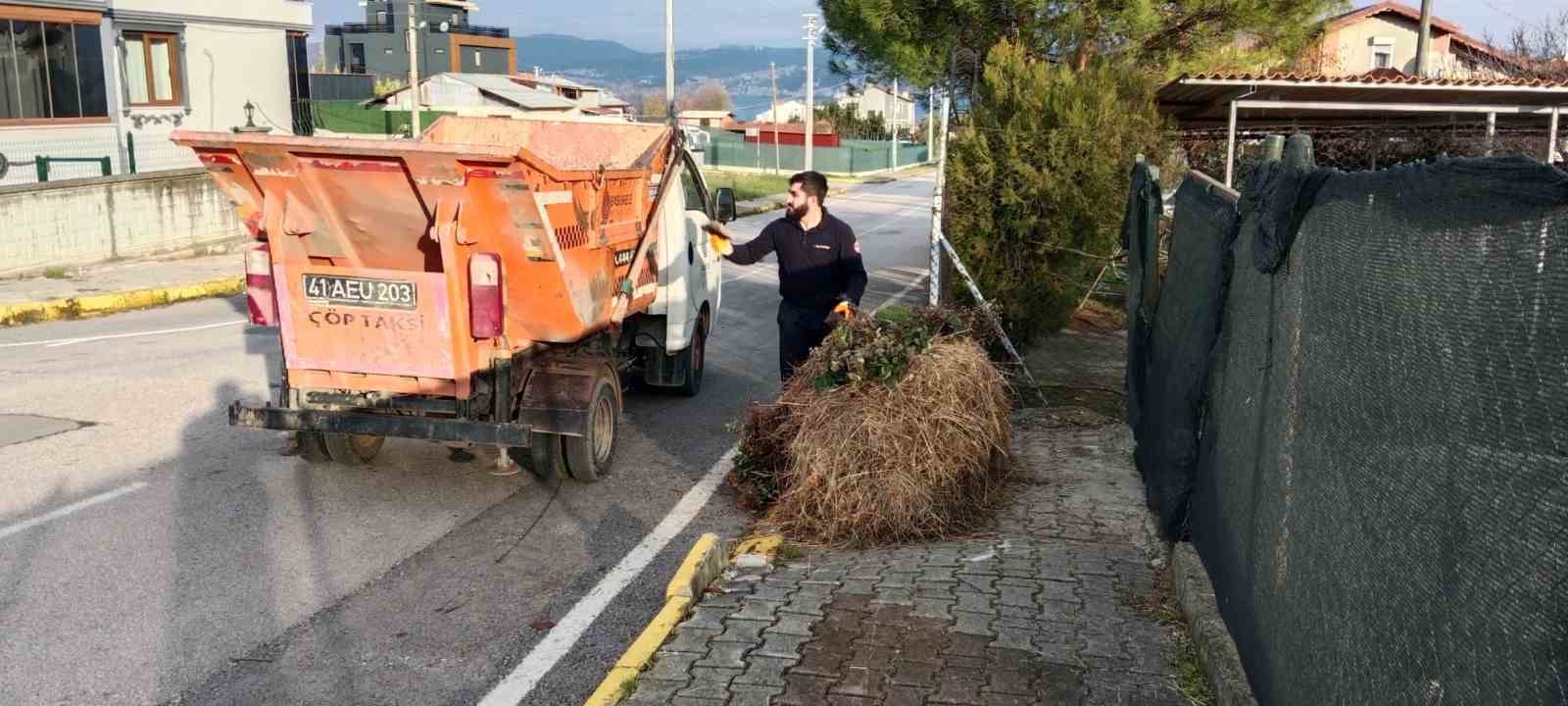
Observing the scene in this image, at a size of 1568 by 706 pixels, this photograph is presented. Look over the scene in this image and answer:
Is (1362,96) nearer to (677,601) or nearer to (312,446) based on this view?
(312,446)

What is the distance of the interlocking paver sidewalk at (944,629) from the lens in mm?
4508

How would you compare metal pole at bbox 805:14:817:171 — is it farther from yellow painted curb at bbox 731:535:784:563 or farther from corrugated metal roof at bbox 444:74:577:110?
yellow painted curb at bbox 731:535:784:563

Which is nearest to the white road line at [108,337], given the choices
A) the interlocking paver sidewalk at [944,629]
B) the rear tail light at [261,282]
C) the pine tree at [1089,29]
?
the rear tail light at [261,282]

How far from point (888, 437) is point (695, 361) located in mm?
4342

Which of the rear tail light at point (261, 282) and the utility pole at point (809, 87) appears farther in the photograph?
the utility pole at point (809, 87)

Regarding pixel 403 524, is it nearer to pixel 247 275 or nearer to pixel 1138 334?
pixel 247 275

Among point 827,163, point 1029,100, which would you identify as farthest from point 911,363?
point 827,163

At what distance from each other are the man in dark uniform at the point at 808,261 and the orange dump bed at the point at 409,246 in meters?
1.20

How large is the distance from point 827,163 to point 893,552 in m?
57.9

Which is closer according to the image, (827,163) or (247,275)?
(247,275)

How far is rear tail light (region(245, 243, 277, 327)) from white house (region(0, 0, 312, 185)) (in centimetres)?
1537

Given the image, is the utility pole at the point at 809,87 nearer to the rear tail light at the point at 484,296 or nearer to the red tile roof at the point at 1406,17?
the red tile roof at the point at 1406,17

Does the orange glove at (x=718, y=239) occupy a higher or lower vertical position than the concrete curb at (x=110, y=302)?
higher

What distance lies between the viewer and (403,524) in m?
7.05
